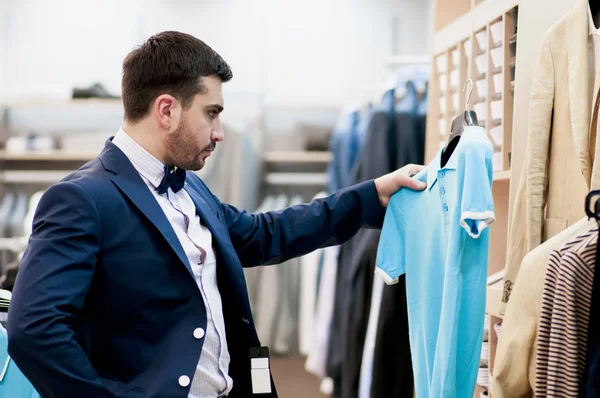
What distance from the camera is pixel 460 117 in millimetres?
2020

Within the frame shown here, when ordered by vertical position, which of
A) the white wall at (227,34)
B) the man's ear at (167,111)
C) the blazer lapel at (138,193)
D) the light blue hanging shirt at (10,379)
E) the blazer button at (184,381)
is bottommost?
the light blue hanging shirt at (10,379)

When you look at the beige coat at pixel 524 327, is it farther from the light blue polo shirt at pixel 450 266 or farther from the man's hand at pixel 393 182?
the man's hand at pixel 393 182

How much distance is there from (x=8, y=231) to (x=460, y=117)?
12.0ft

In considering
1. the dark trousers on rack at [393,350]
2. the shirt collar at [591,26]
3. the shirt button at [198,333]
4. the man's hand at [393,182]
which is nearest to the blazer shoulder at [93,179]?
the shirt button at [198,333]

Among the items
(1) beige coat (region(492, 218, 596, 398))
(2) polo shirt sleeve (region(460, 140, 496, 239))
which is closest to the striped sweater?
(1) beige coat (region(492, 218, 596, 398))

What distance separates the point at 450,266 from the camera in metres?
1.82

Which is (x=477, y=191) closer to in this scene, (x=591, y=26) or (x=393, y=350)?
(x=591, y=26)

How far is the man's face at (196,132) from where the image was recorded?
1.88 m

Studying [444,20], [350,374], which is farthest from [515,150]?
[350,374]

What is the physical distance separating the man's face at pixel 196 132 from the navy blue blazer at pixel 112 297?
12cm

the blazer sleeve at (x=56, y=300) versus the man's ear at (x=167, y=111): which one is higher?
the man's ear at (x=167, y=111)

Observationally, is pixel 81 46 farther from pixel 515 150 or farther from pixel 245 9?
pixel 515 150

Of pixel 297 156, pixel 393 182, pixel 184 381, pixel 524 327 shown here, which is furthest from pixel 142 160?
pixel 297 156

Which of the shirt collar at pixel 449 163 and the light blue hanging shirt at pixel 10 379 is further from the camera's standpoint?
the light blue hanging shirt at pixel 10 379
